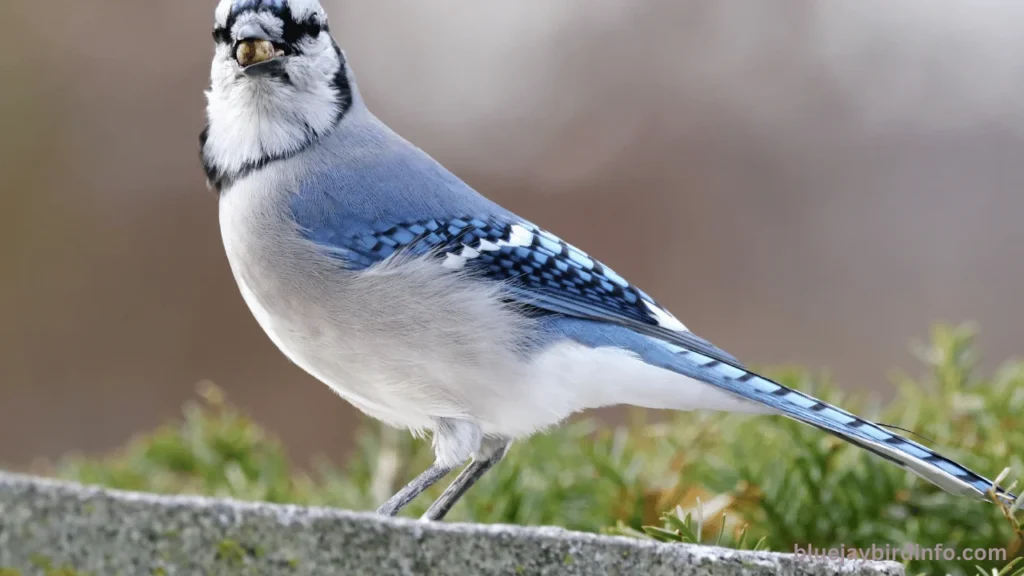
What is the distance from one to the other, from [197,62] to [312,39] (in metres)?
2.44

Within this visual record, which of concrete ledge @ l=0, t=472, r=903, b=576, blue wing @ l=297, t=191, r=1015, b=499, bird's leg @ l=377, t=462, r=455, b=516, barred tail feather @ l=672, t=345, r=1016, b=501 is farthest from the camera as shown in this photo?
blue wing @ l=297, t=191, r=1015, b=499

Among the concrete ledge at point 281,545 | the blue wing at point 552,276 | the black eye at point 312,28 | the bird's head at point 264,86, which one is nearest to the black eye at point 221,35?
the bird's head at point 264,86

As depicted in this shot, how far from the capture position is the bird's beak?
1392 millimetres

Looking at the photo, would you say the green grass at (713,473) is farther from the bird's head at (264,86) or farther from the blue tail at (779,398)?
the bird's head at (264,86)

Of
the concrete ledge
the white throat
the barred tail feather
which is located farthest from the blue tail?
the white throat

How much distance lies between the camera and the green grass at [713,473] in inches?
49.6

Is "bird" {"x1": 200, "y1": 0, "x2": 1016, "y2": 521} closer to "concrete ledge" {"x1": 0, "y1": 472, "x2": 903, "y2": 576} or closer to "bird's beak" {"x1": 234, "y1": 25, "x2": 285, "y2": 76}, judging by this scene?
"bird's beak" {"x1": 234, "y1": 25, "x2": 285, "y2": 76}

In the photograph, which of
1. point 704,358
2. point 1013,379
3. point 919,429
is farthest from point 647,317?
point 1013,379

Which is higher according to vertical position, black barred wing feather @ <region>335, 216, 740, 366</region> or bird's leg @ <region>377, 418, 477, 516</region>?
black barred wing feather @ <region>335, 216, 740, 366</region>

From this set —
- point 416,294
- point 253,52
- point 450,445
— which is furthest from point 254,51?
point 450,445

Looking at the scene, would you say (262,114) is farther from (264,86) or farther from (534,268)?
(534,268)

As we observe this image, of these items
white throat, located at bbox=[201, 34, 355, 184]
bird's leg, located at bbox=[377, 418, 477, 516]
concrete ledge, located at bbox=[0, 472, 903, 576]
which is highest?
white throat, located at bbox=[201, 34, 355, 184]

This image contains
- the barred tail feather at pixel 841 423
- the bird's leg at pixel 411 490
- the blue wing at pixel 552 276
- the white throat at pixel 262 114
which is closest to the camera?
the barred tail feather at pixel 841 423

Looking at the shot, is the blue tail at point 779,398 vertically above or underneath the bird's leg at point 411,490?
above
